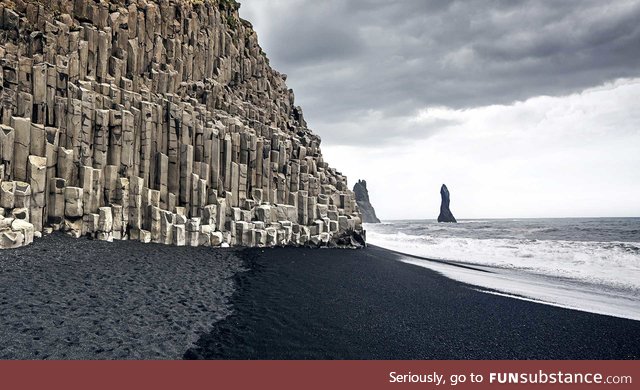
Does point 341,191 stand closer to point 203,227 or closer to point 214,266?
point 203,227

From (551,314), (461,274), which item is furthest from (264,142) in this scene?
(551,314)

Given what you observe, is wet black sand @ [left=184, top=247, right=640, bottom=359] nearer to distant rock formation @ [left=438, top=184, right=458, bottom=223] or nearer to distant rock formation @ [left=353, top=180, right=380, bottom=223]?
distant rock formation @ [left=353, top=180, right=380, bottom=223]

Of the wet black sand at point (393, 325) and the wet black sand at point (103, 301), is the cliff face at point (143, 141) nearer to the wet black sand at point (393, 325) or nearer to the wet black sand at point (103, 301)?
the wet black sand at point (103, 301)

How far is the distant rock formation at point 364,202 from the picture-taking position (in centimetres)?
16438

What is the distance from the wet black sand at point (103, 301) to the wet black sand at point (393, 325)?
3.45 feet

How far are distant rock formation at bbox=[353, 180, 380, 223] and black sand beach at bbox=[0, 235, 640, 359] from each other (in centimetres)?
14734

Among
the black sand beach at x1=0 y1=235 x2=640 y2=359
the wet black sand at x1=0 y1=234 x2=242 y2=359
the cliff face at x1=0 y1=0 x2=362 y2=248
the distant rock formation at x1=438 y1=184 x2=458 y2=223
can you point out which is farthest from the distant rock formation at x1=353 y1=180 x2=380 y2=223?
the wet black sand at x1=0 y1=234 x2=242 y2=359

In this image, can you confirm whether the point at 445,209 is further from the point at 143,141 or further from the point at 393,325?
the point at 393,325

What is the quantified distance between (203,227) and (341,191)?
16119mm

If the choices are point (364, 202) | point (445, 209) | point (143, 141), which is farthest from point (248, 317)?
point (445, 209)

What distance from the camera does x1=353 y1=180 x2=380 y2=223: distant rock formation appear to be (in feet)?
539

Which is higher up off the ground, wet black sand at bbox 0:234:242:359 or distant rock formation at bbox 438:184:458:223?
distant rock formation at bbox 438:184:458:223

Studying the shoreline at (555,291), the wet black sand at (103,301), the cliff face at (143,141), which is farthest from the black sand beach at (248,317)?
the cliff face at (143,141)

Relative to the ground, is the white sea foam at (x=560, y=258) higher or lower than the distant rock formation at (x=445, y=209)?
lower
